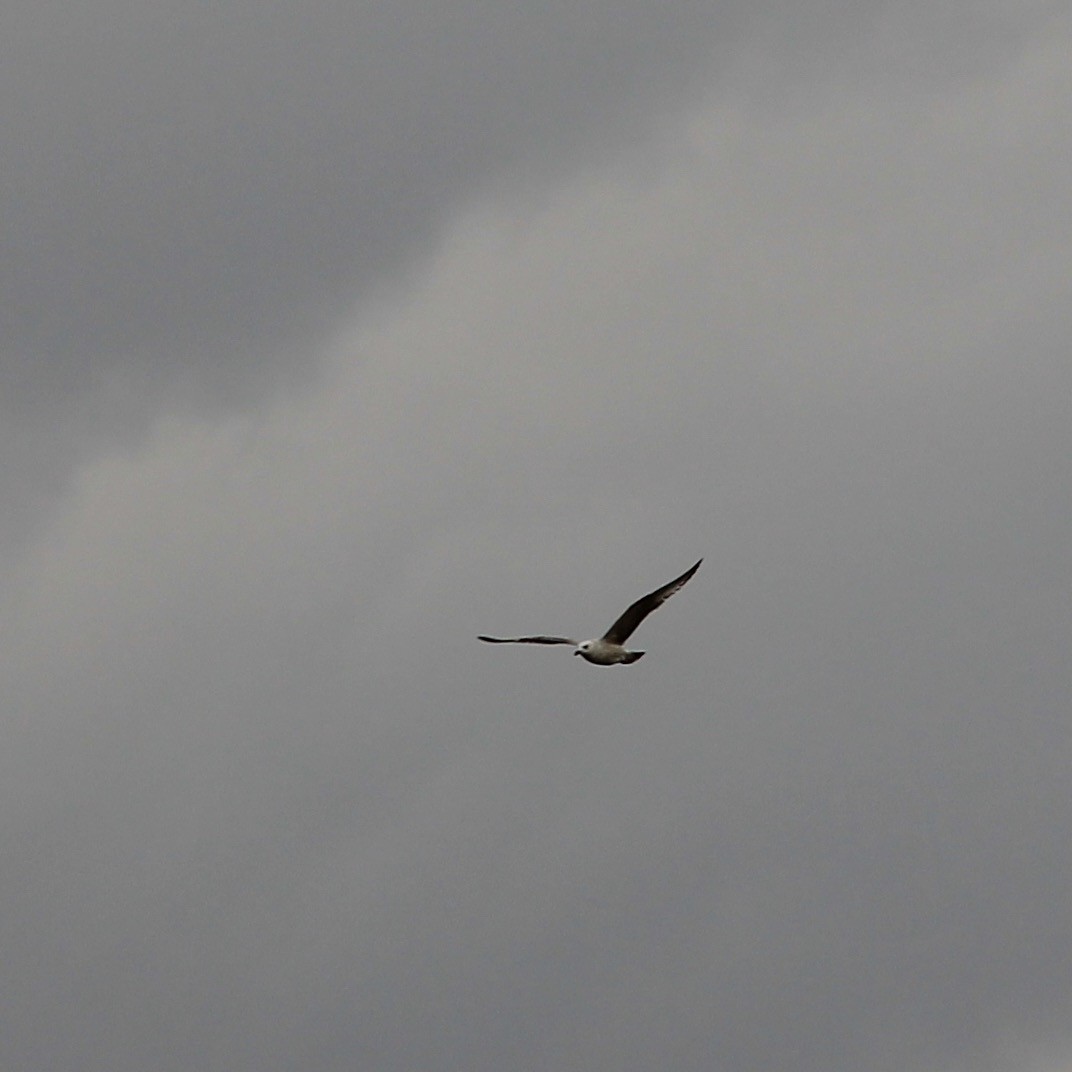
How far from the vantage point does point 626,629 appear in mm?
111562

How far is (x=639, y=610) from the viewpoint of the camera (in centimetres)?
11088

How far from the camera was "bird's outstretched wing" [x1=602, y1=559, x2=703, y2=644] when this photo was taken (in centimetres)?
10900

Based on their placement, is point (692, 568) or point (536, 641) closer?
point (692, 568)

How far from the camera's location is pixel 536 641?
374ft

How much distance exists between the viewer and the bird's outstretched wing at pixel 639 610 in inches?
4291

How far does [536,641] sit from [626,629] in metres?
4.27

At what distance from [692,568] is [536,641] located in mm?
9495

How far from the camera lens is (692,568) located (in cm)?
10706

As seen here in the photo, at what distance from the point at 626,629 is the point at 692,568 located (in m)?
5.62
